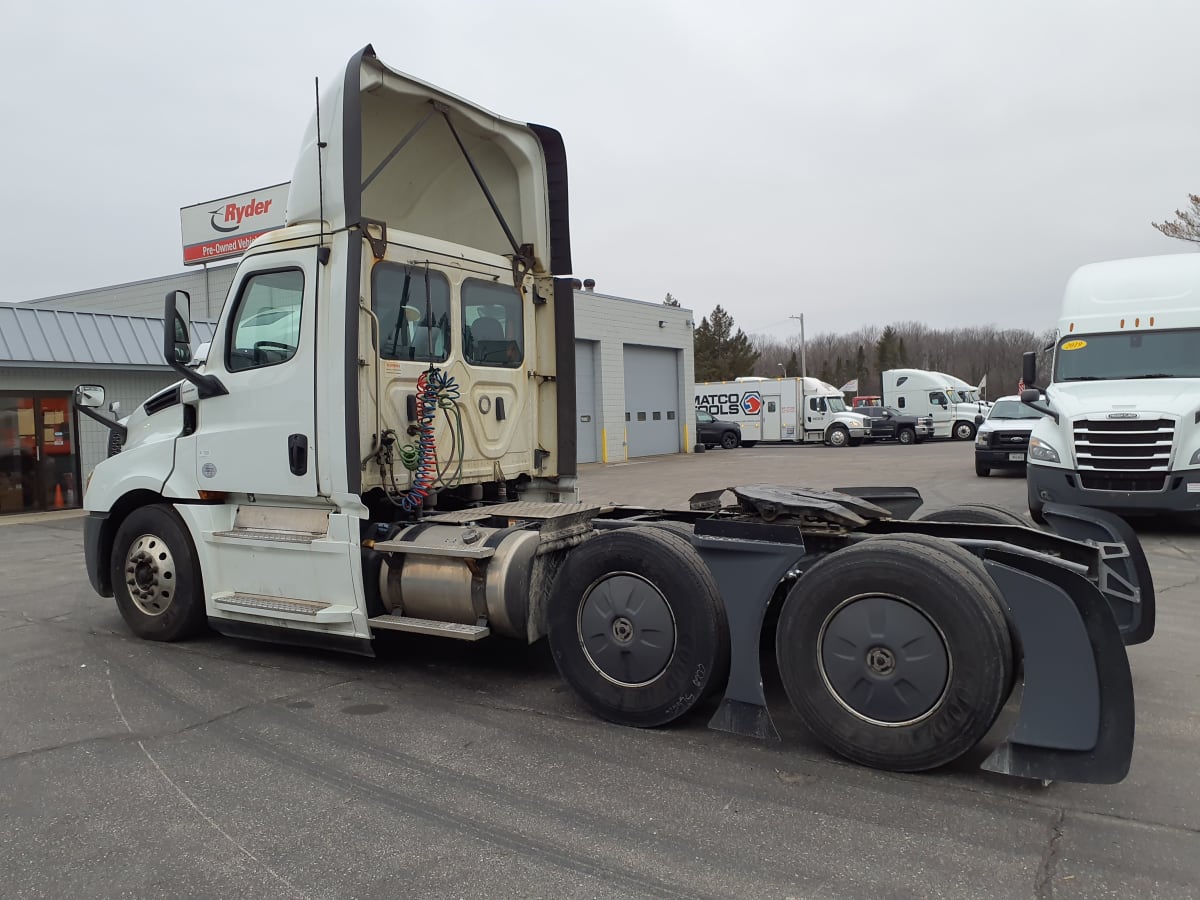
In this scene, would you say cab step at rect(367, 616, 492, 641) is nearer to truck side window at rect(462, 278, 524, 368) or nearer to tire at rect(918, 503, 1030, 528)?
truck side window at rect(462, 278, 524, 368)

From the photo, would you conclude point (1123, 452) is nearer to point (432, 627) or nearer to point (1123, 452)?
point (1123, 452)

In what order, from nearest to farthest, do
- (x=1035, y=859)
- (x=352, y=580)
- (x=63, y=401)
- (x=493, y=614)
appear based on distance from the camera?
(x=1035, y=859) < (x=493, y=614) < (x=352, y=580) < (x=63, y=401)

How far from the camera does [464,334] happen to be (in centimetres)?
625

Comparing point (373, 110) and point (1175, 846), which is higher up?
point (373, 110)

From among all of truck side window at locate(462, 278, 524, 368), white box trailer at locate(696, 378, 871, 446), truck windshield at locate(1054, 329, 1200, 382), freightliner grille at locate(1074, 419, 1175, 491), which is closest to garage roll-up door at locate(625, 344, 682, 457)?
white box trailer at locate(696, 378, 871, 446)

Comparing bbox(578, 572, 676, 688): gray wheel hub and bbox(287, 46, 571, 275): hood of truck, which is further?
bbox(287, 46, 571, 275): hood of truck

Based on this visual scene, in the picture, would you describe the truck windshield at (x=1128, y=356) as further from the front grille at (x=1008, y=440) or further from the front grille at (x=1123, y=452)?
the front grille at (x=1008, y=440)

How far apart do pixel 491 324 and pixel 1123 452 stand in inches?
305

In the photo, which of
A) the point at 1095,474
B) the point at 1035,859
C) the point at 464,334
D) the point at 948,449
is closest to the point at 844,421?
the point at 948,449

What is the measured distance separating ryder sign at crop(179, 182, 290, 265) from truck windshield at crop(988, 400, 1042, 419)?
19.4 metres

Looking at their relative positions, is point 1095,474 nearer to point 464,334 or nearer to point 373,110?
point 464,334

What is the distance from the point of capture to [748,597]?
4152 mm

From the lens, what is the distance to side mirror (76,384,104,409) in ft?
21.8

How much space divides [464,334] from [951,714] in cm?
409
